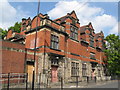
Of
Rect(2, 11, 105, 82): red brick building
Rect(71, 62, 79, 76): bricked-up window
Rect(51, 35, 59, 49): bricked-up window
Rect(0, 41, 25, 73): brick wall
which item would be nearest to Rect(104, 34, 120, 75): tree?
Rect(2, 11, 105, 82): red brick building

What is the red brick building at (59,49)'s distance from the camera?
60.2 feet

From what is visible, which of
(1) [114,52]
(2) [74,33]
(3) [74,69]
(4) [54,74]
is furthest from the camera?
(1) [114,52]

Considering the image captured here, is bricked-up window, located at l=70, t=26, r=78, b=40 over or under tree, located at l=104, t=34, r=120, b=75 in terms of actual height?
over

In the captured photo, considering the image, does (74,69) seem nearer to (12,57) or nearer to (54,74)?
(54,74)

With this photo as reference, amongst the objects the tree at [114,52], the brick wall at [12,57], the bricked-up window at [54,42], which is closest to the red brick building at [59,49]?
the bricked-up window at [54,42]

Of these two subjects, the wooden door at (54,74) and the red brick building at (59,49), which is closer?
A: the red brick building at (59,49)

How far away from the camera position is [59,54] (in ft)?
67.1

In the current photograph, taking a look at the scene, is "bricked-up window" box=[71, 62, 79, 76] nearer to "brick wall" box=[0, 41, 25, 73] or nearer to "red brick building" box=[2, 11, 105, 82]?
"red brick building" box=[2, 11, 105, 82]

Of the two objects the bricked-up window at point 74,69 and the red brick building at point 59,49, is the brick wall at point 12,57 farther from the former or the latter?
the bricked-up window at point 74,69

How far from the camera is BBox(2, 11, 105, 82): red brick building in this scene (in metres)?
18.4

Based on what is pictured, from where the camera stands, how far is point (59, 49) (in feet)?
68.4

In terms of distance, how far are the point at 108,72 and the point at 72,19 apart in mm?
19958

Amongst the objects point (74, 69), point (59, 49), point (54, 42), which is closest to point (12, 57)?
point (54, 42)

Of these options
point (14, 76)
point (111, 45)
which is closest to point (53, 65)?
point (14, 76)
